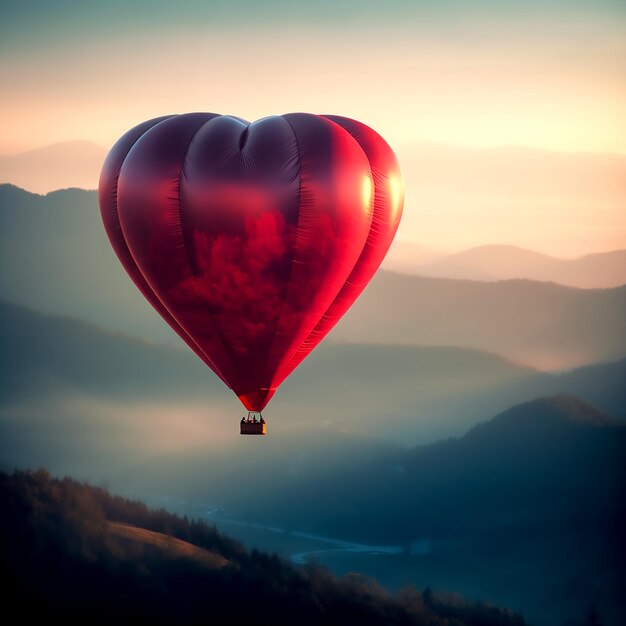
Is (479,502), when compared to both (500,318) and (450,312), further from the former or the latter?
(450,312)

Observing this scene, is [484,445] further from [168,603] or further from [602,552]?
[168,603]

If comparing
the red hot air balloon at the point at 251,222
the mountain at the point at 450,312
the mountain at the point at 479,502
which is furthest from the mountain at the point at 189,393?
the red hot air balloon at the point at 251,222

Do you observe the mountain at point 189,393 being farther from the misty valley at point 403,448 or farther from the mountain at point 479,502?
the mountain at point 479,502

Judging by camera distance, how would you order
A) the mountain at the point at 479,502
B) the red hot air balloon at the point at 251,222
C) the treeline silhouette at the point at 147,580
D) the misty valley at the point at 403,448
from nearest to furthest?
the red hot air balloon at the point at 251,222, the treeline silhouette at the point at 147,580, the misty valley at the point at 403,448, the mountain at the point at 479,502

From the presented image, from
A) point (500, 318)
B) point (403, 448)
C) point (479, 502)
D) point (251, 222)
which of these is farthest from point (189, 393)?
point (251, 222)

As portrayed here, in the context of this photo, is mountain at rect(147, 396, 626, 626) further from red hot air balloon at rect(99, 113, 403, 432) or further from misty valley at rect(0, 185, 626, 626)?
red hot air balloon at rect(99, 113, 403, 432)
